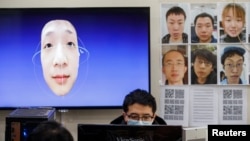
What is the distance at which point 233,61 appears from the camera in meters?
3.25

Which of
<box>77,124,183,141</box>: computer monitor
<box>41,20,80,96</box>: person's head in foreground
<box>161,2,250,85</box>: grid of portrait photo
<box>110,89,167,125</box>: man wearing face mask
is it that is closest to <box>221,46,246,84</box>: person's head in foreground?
<box>161,2,250,85</box>: grid of portrait photo

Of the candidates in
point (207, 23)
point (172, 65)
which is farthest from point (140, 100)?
point (207, 23)

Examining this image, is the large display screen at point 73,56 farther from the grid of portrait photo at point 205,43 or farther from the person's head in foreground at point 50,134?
the person's head in foreground at point 50,134

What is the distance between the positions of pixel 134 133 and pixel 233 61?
182 centimetres

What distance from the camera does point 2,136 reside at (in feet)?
10.8

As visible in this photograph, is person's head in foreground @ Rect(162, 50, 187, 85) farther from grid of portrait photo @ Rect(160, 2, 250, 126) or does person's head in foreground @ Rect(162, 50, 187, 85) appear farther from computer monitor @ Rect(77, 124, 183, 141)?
computer monitor @ Rect(77, 124, 183, 141)

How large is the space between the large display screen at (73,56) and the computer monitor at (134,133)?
150 centimetres

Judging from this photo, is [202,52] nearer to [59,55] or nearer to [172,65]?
[172,65]

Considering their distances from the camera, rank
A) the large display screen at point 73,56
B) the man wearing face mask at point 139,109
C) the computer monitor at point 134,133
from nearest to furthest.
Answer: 1. the computer monitor at point 134,133
2. the man wearing face mask at point 139,109
3. the large display screen at point 73,56

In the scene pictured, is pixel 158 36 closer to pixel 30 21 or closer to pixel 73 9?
pixel 73 9

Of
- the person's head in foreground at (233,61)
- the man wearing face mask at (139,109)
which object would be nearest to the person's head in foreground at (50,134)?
the man wearing face mask at (139,109)

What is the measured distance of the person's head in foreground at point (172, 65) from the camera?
324 centimetres

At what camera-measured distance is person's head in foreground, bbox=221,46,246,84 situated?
3.25 meters

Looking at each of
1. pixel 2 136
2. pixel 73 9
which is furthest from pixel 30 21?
pixel 2 136
